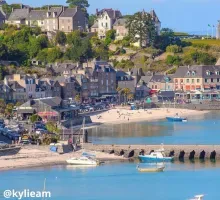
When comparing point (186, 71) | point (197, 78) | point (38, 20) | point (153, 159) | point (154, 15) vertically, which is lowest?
point (153, 159)

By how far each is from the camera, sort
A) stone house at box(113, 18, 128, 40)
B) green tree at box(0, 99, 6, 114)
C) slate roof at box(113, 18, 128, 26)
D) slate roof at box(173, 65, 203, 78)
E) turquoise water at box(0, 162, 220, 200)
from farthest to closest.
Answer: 1. slate roof at box(113, 18, 128, 26)
2. stone house at box(113, 18, 128, 40)
3. slate roof at box(173, 65, 203, 78)
4. green tree at box(0, 99, 6, 114)
5. turquoise water at box(0, 162, 220, 200)

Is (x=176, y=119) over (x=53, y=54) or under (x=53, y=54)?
under

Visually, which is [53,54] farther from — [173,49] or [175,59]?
[173,49]

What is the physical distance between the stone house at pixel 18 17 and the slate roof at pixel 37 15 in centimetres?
36

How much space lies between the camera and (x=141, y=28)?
298 ft

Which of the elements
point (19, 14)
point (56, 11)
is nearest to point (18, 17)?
point (19, 14)

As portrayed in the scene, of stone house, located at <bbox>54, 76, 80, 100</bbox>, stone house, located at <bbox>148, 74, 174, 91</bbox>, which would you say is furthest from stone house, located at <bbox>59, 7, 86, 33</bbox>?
stone house, located at <bbox>54, 76, 80, 100</bbox>

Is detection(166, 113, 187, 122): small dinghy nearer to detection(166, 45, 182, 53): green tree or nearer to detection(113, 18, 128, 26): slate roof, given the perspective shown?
detection(166, 45, 182, 53): green tree

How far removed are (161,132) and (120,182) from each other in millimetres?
19932

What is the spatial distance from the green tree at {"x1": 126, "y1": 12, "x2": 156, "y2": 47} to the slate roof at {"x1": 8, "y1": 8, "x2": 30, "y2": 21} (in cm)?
972

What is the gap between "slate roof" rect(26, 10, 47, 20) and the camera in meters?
95.2

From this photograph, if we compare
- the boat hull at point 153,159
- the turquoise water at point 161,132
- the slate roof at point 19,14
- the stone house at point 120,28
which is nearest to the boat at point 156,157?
the boat hull at point 153,159

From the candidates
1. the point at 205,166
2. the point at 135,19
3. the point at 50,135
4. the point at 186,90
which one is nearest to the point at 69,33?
the point at 135,19

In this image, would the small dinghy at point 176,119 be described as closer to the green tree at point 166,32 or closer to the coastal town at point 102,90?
the coastal town at point 102,90
